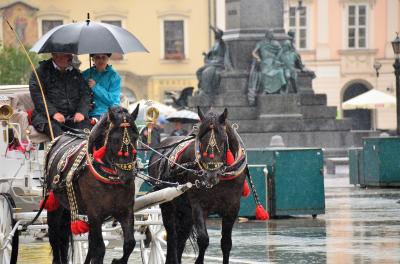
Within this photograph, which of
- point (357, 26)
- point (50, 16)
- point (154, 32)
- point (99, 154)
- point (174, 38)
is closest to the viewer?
point (99, 154)

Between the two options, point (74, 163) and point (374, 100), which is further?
point (374, 100)

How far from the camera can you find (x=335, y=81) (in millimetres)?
80250

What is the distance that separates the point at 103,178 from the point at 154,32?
213 ft

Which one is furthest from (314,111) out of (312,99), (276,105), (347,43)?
(347,43)

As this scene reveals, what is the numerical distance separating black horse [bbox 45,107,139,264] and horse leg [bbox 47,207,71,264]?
63 cm

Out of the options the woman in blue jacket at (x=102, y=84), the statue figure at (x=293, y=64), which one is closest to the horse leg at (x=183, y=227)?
Answer: the woman in blue jacket at (x=102, y=84)

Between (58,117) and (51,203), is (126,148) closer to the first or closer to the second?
(51,203)

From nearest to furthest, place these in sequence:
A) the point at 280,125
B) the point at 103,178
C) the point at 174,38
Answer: the point at 103,178, the point at 280,125, the point at 174,38

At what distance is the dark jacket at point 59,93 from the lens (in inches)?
566

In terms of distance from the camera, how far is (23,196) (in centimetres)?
1487

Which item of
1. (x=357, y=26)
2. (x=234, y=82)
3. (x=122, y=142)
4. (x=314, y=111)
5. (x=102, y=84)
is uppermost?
(x=357, y=26)

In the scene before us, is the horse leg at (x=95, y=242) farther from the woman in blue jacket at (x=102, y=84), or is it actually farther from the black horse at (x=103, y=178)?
the woman in blue jacket at (x=102, y=84)

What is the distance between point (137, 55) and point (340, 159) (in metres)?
38.6

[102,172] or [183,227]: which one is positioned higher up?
[102,172]
